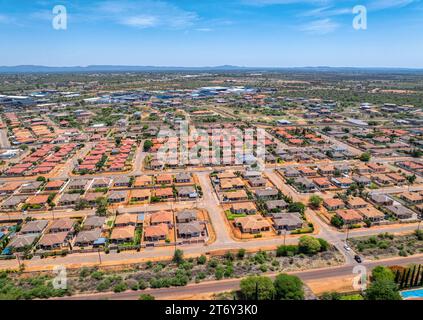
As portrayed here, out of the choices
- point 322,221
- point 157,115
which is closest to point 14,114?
point 157,115

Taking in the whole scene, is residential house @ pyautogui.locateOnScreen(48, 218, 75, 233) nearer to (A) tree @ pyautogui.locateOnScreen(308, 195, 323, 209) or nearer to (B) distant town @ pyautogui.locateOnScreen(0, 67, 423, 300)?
(B) distant town @ pyautogui.locateOnScreen(0, 67, 423, 300)

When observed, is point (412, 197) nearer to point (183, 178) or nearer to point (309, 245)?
point (309, 245)

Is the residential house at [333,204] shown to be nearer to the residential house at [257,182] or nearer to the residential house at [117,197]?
the residential house at [257,182]

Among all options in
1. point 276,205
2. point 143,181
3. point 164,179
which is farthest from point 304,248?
point 143,181

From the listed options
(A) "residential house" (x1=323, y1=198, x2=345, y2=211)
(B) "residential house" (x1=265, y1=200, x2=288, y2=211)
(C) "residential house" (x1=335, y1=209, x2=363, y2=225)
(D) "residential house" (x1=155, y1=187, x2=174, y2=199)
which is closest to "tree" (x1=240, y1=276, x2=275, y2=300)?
(B) "residential house" (x1=265, y1=200, x2=288, y2=211)

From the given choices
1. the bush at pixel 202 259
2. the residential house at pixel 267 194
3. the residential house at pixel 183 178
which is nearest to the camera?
the bush at pixel 202 259

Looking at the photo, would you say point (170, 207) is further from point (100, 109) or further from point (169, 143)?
point (100, 109)

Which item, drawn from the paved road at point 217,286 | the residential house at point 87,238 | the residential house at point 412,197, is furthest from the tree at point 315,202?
the residential house at point 87,238
